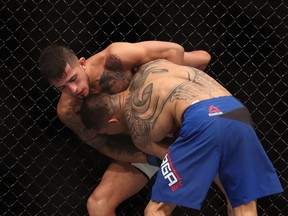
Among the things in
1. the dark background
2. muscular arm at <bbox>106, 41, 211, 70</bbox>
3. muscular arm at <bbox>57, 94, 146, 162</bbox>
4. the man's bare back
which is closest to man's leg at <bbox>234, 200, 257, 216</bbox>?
the man's bare back

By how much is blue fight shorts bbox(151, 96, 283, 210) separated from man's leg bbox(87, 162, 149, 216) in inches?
21.5

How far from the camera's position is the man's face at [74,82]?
6.98 ft

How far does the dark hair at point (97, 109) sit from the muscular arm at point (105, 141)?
59 millimetres

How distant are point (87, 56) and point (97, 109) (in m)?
0.63

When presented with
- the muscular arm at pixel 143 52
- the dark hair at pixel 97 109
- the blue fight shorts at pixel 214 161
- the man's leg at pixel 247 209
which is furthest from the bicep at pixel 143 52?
the man's leg at pixel 247 209

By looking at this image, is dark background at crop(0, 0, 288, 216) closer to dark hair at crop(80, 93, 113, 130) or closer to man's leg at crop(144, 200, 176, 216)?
dark hair at crop(80, 93, 113, 130)

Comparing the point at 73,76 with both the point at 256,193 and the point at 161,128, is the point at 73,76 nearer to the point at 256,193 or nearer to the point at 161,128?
the point at 161,128

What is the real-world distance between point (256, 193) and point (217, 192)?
101 centimetres

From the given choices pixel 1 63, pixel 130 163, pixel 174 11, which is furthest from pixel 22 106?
pixel 174 11

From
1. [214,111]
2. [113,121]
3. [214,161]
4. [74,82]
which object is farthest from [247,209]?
[74,82]

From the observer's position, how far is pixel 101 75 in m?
2.28

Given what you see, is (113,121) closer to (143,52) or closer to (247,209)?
(143,52)

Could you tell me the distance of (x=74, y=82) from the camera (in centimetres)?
215

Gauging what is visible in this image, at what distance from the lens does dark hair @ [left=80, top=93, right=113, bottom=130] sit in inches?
89.7
